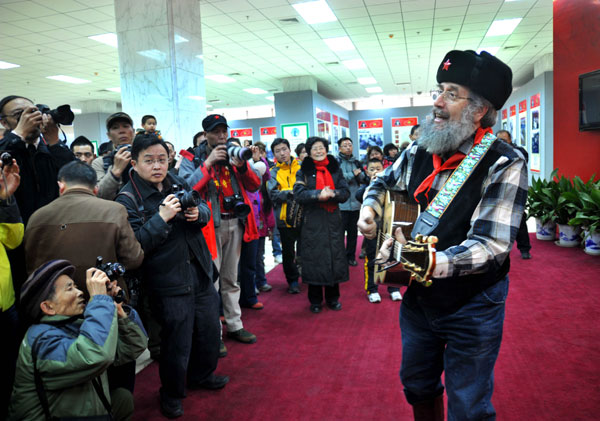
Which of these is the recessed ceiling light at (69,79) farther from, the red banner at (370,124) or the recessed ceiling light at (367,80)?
the red banner at (370,124)

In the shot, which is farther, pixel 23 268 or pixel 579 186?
pixel 579 186

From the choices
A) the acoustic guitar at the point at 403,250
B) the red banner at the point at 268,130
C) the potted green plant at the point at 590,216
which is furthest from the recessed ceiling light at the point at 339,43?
the red banner at the point at 268,130

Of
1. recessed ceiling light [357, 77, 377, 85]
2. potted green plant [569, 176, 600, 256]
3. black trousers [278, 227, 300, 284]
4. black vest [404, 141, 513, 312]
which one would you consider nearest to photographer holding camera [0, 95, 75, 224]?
black vest [404, 141, 513, 312]

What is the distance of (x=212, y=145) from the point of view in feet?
10.6

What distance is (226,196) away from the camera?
128 inches

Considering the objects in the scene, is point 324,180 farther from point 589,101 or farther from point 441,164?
point 589,101

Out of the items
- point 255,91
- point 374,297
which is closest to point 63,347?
point 374,297

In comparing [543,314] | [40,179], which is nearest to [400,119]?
[543,314]

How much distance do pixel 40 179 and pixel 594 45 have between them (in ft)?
21.9

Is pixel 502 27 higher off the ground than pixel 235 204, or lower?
higher

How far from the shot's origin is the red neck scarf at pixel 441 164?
156 centimetres

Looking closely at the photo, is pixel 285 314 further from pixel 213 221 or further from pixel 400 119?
pixel 400 119

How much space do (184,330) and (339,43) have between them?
29.9 feet

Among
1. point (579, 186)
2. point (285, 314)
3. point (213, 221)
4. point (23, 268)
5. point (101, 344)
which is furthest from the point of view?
point (579, 186)
